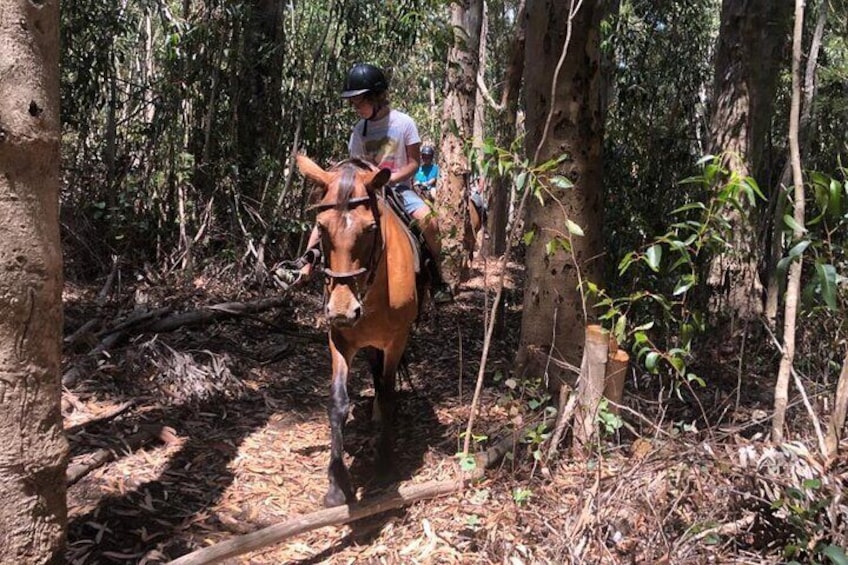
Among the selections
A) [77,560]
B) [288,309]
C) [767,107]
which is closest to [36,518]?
[77,560]

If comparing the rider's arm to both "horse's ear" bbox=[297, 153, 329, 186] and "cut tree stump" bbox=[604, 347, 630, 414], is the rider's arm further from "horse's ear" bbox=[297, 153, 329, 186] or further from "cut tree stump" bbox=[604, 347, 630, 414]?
"cut tree stump" bbox=[604, 347, 630, 414]

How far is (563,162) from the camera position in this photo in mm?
5000

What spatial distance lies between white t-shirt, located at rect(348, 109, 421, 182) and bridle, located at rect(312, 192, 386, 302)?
147cm

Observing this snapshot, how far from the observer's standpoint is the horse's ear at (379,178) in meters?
4.23

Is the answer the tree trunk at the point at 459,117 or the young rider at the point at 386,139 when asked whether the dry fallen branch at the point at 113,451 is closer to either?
the young rider at the point at 386,139

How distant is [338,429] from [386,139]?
8.67 feet

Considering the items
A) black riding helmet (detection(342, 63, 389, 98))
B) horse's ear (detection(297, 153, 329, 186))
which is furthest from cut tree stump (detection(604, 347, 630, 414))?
black riding helmet (detection(342, 63, 389, 98))

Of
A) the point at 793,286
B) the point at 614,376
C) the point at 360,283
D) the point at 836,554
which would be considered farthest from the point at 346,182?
the point at 836,554

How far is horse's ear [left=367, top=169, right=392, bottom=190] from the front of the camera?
13.9ft

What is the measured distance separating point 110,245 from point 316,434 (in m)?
5.07

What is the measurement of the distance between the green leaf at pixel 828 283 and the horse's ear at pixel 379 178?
2449mm

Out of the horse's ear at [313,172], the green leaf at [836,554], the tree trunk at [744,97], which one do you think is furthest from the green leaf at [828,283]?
the tree trunk at [744,97]

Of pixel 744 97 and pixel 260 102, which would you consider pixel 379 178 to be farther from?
pixel 260 102

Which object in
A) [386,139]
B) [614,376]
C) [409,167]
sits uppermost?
[386,139]
